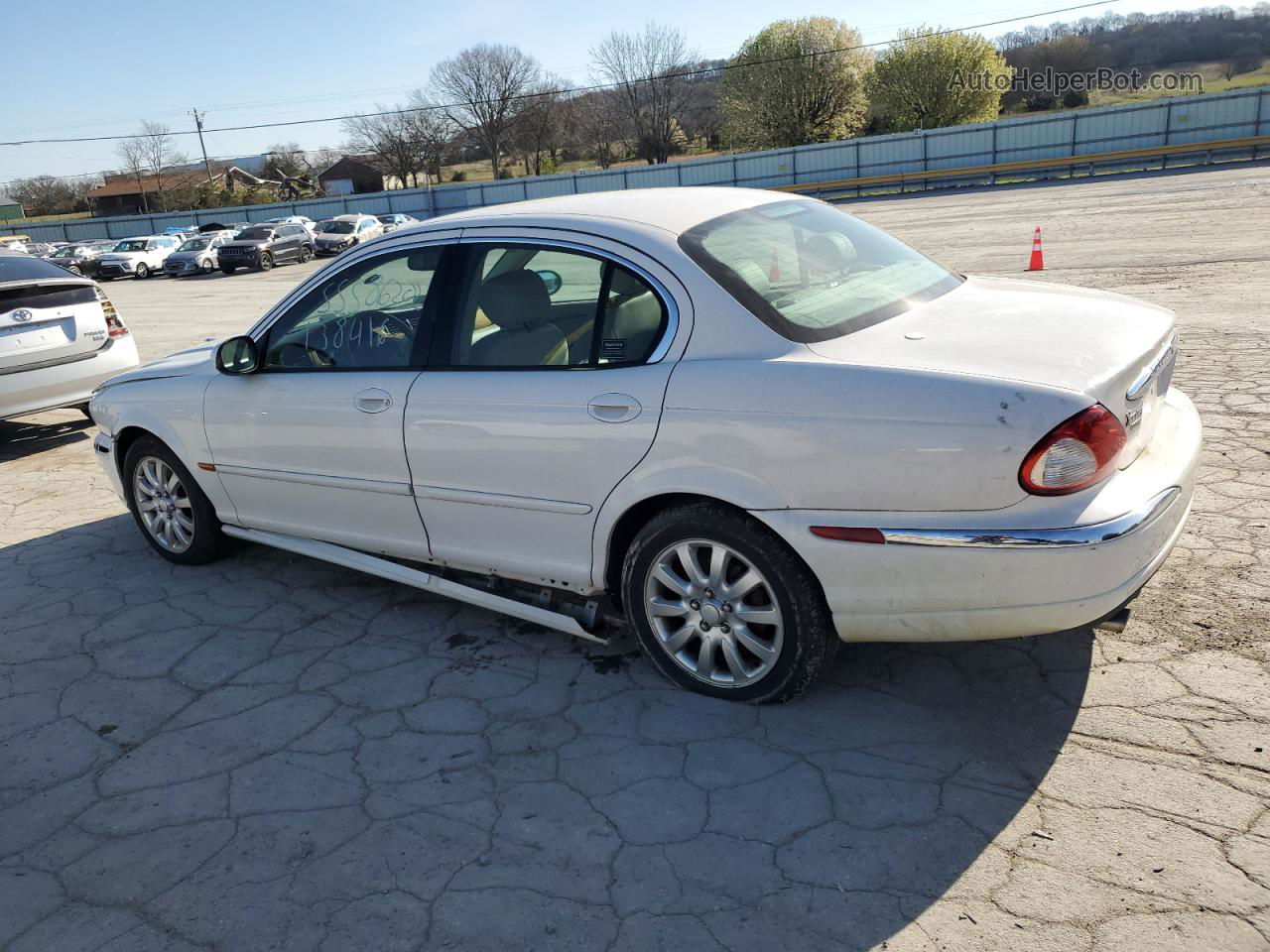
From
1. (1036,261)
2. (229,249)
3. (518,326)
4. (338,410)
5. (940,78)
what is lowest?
(1036,261)

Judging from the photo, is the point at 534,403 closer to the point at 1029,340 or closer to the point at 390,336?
the point at 390,336

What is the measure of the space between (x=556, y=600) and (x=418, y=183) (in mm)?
83012

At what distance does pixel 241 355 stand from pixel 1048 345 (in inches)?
134

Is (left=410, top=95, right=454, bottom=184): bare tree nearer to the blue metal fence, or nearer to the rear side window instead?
the blue metal fence

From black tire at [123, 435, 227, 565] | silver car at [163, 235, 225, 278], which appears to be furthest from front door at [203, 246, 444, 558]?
silver car at [163, 235, 225, 278]

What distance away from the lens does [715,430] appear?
3.04 m

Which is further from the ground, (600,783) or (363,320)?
(363,320)

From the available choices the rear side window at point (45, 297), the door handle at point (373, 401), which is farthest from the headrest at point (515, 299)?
the rear side window at point (45, 297)

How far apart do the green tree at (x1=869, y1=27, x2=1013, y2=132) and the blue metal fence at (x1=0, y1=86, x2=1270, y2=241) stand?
1547 centimetres

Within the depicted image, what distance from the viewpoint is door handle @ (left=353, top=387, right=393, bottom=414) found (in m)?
3.85

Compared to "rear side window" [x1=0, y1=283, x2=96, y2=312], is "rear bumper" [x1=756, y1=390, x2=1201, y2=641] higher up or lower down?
lower down

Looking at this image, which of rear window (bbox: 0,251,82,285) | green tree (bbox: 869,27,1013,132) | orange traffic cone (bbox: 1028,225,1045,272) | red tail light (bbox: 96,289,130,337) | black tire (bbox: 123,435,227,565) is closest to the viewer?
black tire (bbox: 123,435,227,565)

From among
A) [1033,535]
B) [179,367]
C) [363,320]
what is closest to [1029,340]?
[1033,535]

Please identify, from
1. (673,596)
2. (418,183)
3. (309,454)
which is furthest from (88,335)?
(418,183)
